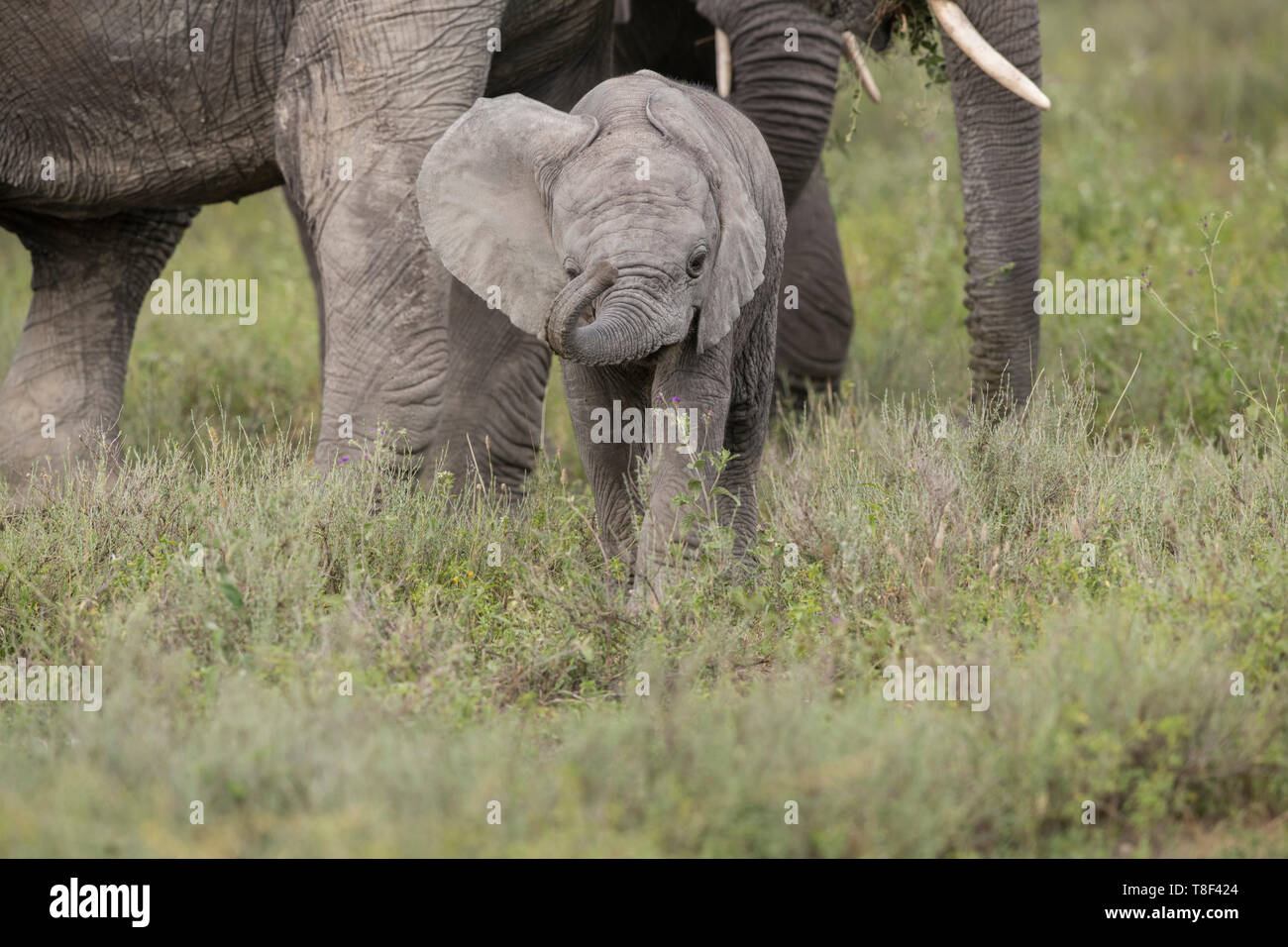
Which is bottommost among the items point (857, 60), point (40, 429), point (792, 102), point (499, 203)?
point (40, 429)

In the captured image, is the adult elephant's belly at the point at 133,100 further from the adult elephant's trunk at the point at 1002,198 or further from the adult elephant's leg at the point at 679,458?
the adult elephant's trunk at the point at 1002,198

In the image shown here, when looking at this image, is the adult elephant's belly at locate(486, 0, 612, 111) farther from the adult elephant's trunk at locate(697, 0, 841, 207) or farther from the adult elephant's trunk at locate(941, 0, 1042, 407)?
the adult elephant's trunk at locate(941, 0, 1042, 407)

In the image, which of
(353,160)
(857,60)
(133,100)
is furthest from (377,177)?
(857,60)

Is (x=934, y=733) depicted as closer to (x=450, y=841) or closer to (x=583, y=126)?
(x=450, y=841)

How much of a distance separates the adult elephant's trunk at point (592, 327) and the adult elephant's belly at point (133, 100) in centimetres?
176

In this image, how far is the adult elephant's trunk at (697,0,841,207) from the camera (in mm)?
5805

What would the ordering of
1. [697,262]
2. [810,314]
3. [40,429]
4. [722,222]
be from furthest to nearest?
[810,314] → [40,429] → [722,222] → [697,262]

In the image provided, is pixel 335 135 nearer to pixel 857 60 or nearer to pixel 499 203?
pixel 499 203

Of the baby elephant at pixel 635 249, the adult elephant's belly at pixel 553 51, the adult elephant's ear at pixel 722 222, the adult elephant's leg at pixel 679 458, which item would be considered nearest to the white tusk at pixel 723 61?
the adult elephant's belly at pixel 553 51

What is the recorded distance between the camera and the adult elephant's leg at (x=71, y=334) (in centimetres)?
621

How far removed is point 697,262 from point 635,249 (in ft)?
0.62

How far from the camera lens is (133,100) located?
5.36 metres

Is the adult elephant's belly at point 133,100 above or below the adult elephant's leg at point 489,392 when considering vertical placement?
above

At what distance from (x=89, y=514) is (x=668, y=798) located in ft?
7.65
